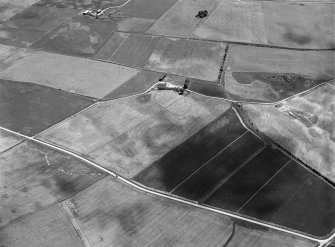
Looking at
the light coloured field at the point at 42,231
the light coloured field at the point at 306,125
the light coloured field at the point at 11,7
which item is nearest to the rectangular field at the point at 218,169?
the light coloured field at the point at 306,125

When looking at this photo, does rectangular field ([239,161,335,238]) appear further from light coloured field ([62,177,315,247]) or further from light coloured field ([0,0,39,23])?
light coloured field ([0,0,39,23])

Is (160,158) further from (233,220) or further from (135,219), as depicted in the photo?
(233,220)

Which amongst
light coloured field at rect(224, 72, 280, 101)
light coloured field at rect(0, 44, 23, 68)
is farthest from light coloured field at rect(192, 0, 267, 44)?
light coloured field at rect(0, 44, 23, 68)

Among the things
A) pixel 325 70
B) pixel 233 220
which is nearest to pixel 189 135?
pixel 233 220

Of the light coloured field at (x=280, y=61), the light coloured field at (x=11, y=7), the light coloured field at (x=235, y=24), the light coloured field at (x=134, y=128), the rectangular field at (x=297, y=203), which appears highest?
the light coloured field at (x=11, y=7)

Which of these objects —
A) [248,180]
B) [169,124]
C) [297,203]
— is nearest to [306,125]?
[248,180]

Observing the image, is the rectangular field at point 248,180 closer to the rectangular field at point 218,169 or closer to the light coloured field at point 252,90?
the rectangular field at point 218,169
